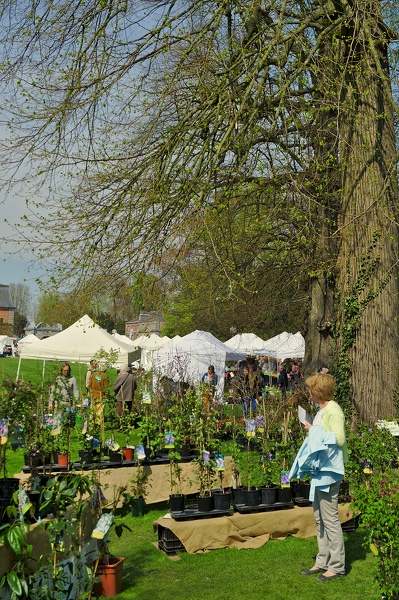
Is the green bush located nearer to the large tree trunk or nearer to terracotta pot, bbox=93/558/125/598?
terracotta pot, bbox=93/558/125/598

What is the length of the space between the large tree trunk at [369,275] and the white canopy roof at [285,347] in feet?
47.0

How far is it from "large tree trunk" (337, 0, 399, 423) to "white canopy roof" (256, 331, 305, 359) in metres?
14.3

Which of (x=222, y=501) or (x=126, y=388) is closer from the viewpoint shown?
(x=222, y=501)

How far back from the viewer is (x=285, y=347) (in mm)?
26562

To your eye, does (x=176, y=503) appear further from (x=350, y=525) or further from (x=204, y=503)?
(x=350, y=525)

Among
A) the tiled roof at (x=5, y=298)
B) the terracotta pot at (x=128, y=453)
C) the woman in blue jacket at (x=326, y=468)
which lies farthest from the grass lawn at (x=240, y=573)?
the tiled roof at (x=5, y=298)

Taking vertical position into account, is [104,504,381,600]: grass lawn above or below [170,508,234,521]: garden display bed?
below

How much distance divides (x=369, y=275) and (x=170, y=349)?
1259 cm

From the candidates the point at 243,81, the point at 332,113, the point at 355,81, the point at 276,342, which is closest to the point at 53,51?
the point at 243,81

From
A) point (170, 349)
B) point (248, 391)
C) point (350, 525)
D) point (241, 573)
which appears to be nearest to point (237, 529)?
point (241, 573)

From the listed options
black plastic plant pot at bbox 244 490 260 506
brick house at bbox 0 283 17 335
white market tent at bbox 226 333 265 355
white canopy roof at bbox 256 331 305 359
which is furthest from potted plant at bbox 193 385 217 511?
brick house at bbox 0 283 17 335

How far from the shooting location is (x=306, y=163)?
12617 mm

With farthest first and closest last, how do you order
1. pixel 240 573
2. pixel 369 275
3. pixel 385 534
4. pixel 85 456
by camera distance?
1. pixel 369 275
2. pixel 85 456
3. pixel 240 573
4. pixel 385 534

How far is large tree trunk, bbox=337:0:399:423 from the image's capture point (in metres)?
11.1
